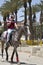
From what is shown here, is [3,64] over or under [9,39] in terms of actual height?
under

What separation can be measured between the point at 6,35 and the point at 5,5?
4300 cm

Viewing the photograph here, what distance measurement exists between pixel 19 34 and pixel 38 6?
40.4m

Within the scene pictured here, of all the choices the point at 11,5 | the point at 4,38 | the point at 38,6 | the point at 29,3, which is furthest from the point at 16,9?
the point at 4,38

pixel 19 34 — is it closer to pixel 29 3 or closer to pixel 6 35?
pixel 6 35

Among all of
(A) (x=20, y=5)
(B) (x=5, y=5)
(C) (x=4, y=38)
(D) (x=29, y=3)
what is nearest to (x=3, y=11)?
(B) (x=5, y=5)

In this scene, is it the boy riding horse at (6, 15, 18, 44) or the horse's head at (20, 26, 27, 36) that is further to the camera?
the boy riding horse at (6, 15, 18, 44)

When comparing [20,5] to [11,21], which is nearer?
[11,21]

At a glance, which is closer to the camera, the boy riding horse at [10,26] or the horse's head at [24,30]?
the horse's head at [24,30]

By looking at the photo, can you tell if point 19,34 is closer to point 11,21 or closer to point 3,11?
point 11,21

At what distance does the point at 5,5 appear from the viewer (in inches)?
→ 2217

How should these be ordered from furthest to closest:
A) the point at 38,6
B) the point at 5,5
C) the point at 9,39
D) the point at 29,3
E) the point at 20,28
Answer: the point at 5,5 < the point at 38,6 < the point at 29,3 < the point at 9,39 < the point at 20,28

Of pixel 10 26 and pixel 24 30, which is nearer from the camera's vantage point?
pixel 24 30

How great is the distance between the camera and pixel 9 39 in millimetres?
13492

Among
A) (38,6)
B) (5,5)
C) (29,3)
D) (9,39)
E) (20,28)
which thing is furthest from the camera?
(5,5)
